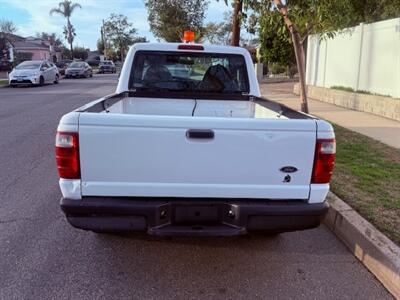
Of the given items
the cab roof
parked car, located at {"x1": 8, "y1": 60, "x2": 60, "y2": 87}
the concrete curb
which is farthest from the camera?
parked car, located at {"x1": 8, "y1": 60, "x2": 60, "y2": 87}

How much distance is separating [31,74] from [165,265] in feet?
80.9

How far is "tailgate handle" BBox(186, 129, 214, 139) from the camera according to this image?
10.4 feet

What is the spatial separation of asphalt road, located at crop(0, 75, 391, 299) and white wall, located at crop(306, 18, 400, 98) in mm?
8777

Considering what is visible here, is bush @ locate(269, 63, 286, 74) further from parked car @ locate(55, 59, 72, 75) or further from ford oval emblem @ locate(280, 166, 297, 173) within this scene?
ford oval emblem @ locate(280, 166, 297, 173)

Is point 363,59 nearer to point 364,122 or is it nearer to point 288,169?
point 364,122

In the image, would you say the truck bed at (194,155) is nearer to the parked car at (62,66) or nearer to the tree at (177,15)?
the tree at (177,15)

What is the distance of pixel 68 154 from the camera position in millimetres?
3182

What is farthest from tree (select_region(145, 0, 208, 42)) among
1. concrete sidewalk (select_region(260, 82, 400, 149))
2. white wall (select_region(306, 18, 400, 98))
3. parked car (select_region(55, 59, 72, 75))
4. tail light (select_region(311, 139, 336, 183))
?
tail light (select_region(311, 139, 336, 183))

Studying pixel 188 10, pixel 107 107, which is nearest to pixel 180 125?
pixel 107 107

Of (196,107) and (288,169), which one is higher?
(196,107)

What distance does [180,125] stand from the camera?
3146mm

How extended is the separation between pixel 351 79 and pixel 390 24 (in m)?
2.94

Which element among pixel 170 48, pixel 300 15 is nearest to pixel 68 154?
pixel 170 48

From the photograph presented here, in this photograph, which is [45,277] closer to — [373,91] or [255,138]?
[255,138]
